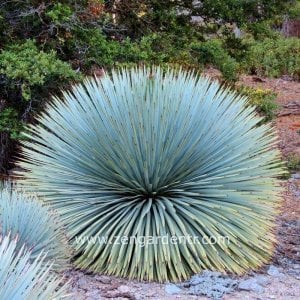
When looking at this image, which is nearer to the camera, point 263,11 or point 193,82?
point 193,82

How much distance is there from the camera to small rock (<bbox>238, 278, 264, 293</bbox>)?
4559mm

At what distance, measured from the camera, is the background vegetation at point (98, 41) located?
6.51 meters

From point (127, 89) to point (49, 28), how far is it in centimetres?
246

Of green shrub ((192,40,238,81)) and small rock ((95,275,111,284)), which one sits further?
green shrub ((192,40,238,81))

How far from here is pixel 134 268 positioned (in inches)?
184

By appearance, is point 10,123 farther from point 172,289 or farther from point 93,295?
point 172,289

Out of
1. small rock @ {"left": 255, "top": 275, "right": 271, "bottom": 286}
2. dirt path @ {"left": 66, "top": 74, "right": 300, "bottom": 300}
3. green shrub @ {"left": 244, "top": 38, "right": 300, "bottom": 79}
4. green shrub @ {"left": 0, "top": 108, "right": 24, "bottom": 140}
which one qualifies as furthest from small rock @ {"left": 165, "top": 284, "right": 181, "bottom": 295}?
green shrub @ {"left": 244, "top": 38, "right": 300, "bottom": 79}

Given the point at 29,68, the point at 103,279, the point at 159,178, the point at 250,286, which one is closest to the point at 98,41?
the point at 29,68

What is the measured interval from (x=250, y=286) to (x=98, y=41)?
3.69 m

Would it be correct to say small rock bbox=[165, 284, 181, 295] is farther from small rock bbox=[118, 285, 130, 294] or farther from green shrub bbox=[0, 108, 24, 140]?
green shrub bbox=[0, 108, 24, 140]

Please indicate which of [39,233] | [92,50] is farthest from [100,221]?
[92,50]

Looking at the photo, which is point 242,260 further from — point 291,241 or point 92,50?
point 92,50

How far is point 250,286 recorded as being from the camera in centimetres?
459

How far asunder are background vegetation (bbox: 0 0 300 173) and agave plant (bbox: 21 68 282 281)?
52.9 inches
